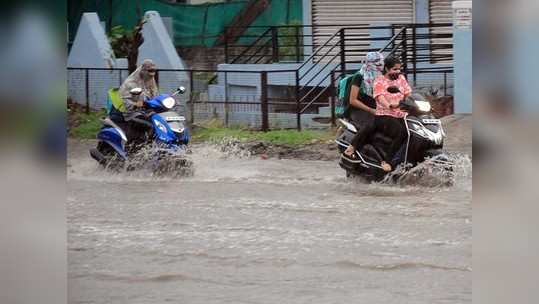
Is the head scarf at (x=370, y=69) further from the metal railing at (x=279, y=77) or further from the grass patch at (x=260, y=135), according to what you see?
the grass patch at (x=260, y=135)

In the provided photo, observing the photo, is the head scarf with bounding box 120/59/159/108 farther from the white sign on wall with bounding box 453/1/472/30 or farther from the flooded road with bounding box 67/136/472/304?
the white sign on wall with bounding box 453/1/472/30

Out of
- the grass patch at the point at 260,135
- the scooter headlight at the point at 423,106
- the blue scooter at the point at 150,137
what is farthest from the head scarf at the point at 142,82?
the scooter headlight at the point at 423,106

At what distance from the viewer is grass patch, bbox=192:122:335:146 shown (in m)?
7.13

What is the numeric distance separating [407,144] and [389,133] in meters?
0.13

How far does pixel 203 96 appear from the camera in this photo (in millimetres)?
7359

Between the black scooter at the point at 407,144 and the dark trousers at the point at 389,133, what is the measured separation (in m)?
0.02

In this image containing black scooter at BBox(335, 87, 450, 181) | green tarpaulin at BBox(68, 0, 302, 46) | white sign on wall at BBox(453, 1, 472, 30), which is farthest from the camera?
green tarpaulin at BBox(68, 0, 302, 46)

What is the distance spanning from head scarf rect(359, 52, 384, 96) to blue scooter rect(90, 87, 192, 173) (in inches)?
43.7

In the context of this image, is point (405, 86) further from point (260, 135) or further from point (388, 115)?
point (260, 135)

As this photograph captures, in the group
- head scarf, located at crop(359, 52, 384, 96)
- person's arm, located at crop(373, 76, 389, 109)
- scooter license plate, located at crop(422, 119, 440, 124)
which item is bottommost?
scooter license plate, located at crop(422, 119, 440, 124)

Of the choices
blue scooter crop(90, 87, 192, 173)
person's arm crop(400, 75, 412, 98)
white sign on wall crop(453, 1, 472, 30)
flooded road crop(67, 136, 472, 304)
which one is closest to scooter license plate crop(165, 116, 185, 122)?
blue scooter crop(90, 87, 192, 173)
